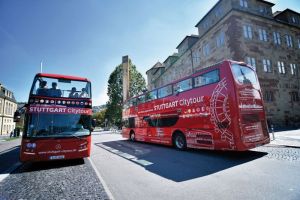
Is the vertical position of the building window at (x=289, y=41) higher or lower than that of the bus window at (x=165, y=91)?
higher

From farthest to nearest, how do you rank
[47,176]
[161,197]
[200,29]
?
1. [200,29]
2. [47,176]
3. [161,197]

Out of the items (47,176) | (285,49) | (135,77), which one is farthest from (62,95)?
(135,77)

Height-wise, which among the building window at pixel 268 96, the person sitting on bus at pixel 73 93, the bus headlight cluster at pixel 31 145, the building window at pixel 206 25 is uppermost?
the building window at pixel 206 25

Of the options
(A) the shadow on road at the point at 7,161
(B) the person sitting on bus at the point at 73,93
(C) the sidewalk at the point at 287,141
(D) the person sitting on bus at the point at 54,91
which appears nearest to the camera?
(A) the shadow on road at the point at 7,161

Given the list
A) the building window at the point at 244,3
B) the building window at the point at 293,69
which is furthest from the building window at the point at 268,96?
the building window at the point at 244,3

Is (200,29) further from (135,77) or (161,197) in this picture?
(161,197)

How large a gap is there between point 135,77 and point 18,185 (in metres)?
42.6

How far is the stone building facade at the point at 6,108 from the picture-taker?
5216 cm

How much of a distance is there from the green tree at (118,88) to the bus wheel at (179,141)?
3332 cm

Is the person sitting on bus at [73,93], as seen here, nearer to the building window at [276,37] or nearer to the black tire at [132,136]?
the black tire at [132,136]

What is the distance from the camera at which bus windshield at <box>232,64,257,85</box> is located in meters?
8.00

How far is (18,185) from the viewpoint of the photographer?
5266 millimetres

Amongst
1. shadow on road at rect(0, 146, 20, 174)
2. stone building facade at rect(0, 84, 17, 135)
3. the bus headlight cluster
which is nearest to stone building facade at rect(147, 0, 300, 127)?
the bus headlight cluster

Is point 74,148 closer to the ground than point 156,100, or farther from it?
closer to the ground
